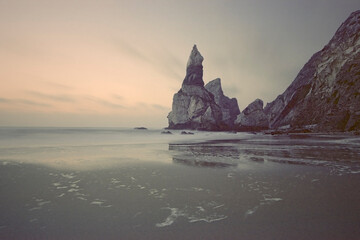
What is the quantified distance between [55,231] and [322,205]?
22.9 feet

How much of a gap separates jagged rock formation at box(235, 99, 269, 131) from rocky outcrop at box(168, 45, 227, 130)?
1610 centimetres

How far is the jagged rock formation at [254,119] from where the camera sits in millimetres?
110250

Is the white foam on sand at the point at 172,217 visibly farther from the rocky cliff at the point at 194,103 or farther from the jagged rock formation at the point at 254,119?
the rocky cliff at the point at 194,103

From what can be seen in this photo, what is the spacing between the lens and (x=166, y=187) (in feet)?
28.0

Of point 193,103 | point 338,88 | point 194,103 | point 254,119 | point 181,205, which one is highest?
point 193,103

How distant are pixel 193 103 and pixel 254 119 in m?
44.2

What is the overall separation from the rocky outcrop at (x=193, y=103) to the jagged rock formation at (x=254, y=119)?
16.1 metres

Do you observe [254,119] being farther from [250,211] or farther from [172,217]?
[172,217]

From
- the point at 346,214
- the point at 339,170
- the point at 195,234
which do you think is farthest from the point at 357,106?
the point at 195,234

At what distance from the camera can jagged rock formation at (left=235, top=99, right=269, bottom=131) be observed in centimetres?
11025

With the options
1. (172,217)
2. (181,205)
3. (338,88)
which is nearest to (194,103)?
(338,88)

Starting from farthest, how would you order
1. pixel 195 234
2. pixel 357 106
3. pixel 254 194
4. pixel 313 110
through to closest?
1. pixel 313 110
2. pixel 357 106
3. pixel 254 194
4. pixel 195 234

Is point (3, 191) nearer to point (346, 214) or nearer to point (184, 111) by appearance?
point (346, 214)

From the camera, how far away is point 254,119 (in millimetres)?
111250
